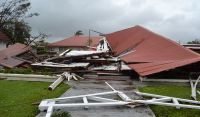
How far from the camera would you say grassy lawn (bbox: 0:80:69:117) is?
736 cm

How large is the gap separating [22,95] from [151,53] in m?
7.03

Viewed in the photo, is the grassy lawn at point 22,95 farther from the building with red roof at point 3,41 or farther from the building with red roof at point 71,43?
the building with red roof at point 71,43

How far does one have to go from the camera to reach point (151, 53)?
1477cm

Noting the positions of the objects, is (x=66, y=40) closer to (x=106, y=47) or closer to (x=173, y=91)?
(x=106, y=47)

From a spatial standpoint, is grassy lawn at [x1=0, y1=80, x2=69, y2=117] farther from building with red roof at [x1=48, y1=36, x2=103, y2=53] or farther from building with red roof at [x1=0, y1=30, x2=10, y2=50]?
building with red roof at [x1=48, y1=36, x2=103, y2=53]

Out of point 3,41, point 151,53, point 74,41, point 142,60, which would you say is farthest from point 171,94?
point 74,41

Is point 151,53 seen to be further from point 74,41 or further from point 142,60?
point 74,41

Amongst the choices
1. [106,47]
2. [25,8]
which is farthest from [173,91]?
[25,8]

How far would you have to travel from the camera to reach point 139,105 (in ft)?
25.7

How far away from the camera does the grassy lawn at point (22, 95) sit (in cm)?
736

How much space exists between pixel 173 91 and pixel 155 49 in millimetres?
4733

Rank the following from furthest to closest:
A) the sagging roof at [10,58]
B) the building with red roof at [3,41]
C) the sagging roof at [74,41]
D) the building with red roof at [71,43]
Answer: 1. the sagging roof at [74,41]
2. the building with red roof at [71,43]
3. the building with red roof at [3,41]
4. the sagging roof at [10,58]

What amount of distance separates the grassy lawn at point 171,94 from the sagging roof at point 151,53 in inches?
34.0

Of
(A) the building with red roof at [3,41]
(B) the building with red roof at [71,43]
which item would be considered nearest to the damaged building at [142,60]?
(A) the building with red roof at [3,41]
